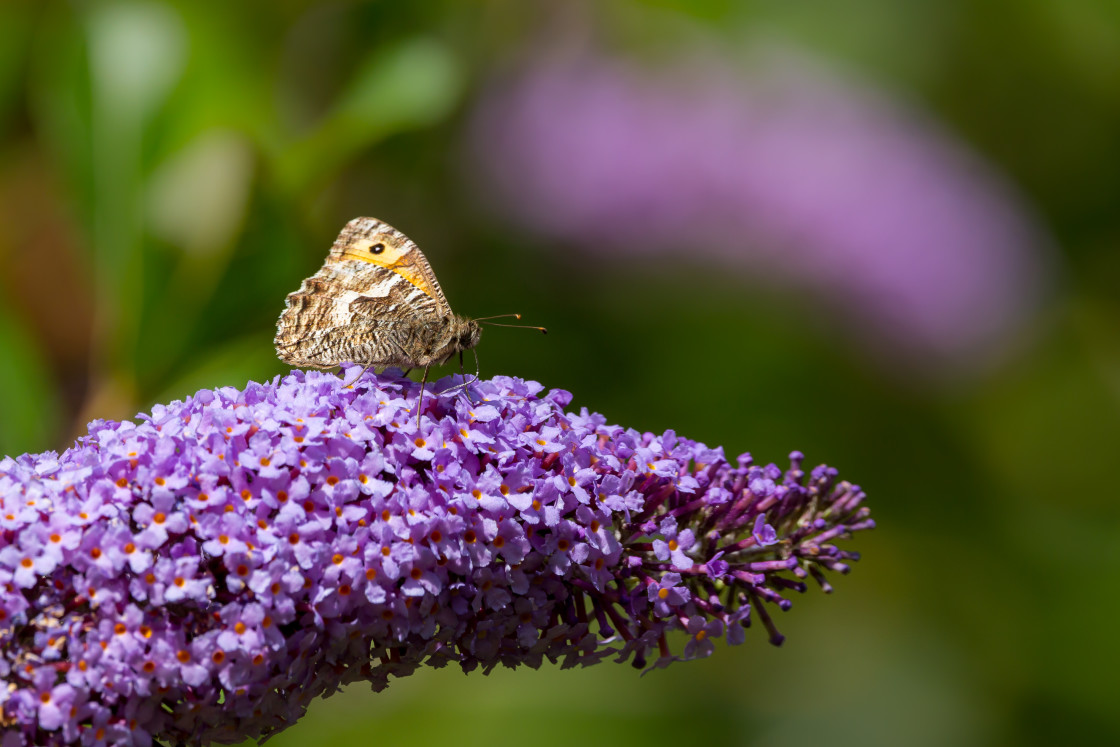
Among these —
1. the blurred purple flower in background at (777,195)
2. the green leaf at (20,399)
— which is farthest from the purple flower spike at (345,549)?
the blurred purple flower in background at (777,195)

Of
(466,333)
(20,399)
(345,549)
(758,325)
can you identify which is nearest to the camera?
(345,549)

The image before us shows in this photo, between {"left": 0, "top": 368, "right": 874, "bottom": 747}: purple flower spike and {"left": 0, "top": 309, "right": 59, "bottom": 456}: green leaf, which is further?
{"left": 0, "top": 309, "right": 59, "bottom": 456}: green leaf

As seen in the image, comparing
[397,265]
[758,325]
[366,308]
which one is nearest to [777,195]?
[758,325]

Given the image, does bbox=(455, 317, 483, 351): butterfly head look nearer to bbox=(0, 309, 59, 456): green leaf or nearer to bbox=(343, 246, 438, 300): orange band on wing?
bbox=(343, 246, 438, 300): orange band on wing

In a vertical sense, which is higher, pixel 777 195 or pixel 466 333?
pixel 777 195

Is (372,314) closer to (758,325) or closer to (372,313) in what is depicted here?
(372,313)

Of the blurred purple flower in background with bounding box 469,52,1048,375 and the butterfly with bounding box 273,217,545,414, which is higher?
the blurred purple flower in background with bounding box 469,52,1048,375

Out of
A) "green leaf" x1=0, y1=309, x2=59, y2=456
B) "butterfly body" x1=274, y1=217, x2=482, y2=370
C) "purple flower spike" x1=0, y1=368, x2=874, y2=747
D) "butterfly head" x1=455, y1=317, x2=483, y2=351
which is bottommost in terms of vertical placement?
"purple flower spike" x1=0, y1=368, x2=874, y2=747

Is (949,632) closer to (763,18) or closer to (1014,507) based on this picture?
(1014,507)

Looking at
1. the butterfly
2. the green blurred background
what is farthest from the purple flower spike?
the green blurred background
